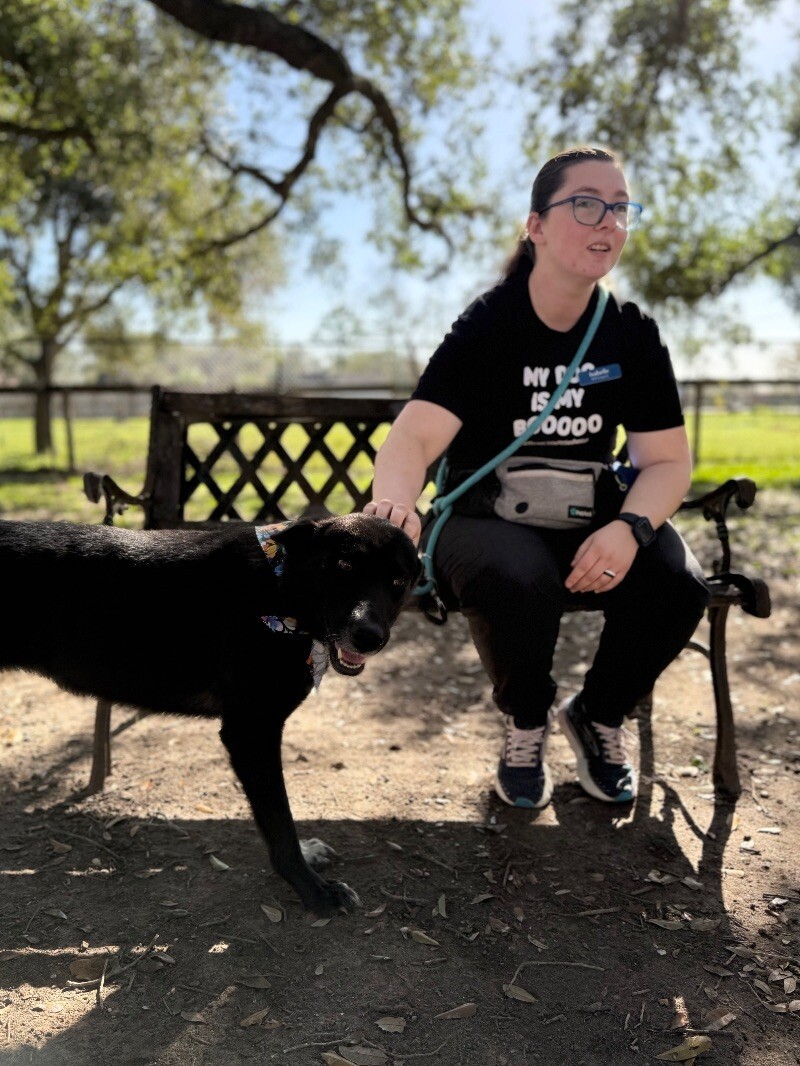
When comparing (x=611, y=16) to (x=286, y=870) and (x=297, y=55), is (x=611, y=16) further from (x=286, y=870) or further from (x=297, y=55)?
(x=286, y=870)

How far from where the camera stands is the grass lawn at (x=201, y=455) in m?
8.91

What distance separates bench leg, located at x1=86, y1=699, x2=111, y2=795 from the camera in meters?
2.81

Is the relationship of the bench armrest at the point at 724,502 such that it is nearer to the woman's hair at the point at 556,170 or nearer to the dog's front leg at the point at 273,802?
the woman's hair at the point at 556,170

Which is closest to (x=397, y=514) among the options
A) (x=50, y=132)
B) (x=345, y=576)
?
(x=345, y=576)

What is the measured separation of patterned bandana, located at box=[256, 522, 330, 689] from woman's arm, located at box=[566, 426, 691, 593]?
781 millimetres

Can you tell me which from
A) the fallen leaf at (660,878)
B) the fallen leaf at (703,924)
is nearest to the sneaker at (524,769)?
the fallen leaf at (660,878)

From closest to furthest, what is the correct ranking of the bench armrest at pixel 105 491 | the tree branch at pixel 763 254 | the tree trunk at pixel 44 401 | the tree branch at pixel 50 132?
1. the bench armrest at pixel 105 491
2. the tree branch at pixel 50 132
3. the tree branch at pixel 763 254
4. the tree trunk at pixel 44 401

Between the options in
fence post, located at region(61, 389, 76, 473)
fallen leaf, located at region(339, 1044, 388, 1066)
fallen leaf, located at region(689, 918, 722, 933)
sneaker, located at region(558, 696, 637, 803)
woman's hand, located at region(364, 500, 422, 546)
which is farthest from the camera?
fence post, located at region(61, 389, 76, 473)

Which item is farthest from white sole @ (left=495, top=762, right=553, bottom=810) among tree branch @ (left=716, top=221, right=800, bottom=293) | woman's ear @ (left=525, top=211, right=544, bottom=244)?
tree branch @ (left=716, top=221, right=800, bottom=293)

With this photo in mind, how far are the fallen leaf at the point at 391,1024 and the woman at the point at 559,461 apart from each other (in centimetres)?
99

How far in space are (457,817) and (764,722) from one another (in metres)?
1.55

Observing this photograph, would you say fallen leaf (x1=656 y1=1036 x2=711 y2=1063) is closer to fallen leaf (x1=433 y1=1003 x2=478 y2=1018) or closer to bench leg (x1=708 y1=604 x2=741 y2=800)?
fallen leaf (x1=433 y1=1003 x2=478 y2=1018)

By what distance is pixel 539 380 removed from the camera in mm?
2658

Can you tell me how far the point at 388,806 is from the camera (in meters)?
2.85
